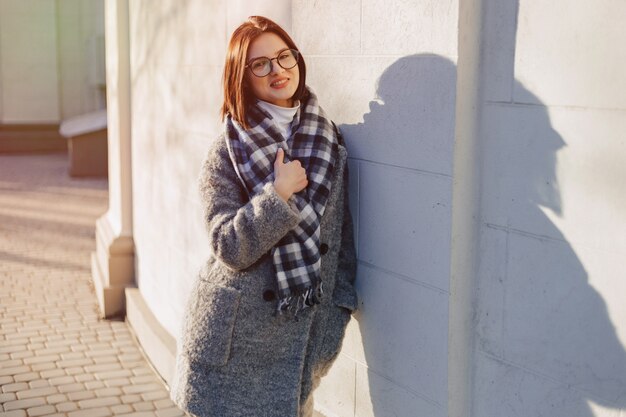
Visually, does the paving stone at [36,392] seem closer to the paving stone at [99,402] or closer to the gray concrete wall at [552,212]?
the paving stone at [99,402]

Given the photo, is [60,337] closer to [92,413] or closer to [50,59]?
[92,413]

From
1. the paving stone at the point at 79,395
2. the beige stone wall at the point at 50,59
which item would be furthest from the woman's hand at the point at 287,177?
the beige stone wall at the point at 50,59

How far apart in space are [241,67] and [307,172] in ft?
1.32

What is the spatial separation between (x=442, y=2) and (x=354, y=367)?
141 cm

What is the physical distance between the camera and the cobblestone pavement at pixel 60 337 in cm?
498

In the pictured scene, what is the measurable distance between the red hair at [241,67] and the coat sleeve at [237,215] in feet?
0.46

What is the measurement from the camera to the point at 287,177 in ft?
9.76

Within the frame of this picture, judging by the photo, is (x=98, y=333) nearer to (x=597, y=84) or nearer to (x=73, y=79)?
(x=597, y=84)

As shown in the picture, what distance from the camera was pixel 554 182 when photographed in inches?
99.8

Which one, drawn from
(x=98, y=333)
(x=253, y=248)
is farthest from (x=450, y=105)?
A: (x=98, y=333)

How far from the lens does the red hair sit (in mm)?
3049

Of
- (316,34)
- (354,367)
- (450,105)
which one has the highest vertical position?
(316,34)

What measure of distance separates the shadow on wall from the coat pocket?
1.82 feet

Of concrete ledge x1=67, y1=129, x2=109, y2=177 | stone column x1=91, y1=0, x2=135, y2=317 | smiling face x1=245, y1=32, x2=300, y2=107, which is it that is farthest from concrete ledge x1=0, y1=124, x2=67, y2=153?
smiling face x1=245, y1=32, x2=300, y2=107
